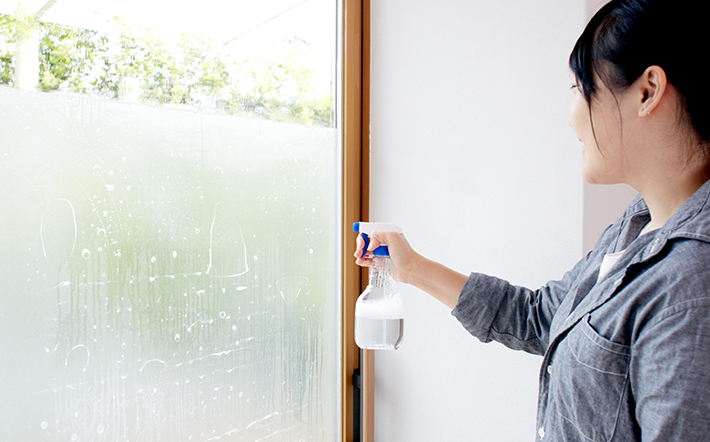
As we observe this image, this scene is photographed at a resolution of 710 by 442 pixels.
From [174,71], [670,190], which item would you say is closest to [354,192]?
[174,71]

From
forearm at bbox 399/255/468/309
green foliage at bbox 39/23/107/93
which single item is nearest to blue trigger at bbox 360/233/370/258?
forearm at bbox 399/255/468/309

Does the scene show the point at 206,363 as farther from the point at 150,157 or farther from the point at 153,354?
the point at 150,157

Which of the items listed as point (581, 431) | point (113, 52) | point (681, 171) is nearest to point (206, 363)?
point (113, 52)

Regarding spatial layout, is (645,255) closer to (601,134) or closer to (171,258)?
(601,134)

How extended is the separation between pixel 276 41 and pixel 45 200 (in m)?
0.68

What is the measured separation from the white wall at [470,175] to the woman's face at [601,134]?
0.28 meters

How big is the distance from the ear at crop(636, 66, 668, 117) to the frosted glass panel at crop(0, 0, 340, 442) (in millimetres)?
853

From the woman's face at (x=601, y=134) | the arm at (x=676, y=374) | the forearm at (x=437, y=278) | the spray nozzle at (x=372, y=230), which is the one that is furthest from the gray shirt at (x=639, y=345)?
the spray nozzle at (x=372, y=230)

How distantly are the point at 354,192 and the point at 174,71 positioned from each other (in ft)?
1.98

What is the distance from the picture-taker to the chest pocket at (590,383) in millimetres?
Answer: 536

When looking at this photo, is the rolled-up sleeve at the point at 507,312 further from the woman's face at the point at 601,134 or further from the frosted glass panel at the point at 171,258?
the frosted glass panel at the point at 171,258

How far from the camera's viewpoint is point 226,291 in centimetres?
112

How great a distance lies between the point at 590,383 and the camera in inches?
22.1

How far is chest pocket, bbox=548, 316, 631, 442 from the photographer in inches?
21.1
